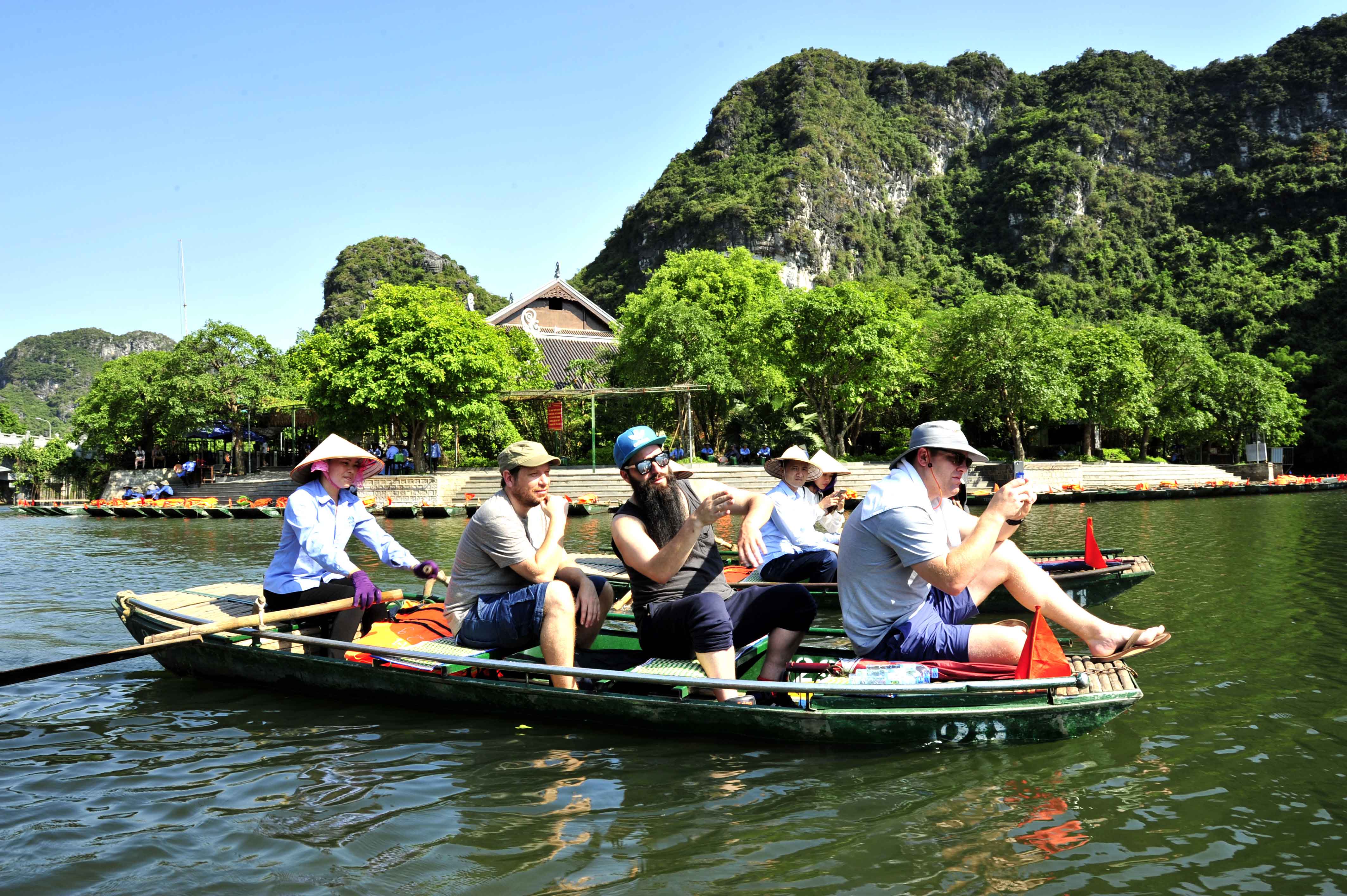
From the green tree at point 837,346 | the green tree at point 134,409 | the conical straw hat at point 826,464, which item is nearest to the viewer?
the conical straw hat at point 826,464

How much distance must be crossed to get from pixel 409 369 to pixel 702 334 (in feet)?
34.3

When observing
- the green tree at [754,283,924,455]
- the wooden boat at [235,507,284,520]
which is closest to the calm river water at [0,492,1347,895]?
the wooden boat at [235,507,284,520]

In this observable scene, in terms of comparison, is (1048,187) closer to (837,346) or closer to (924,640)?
(837,346)

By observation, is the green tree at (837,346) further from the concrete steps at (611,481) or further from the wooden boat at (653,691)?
the wooden boat at (653,691)

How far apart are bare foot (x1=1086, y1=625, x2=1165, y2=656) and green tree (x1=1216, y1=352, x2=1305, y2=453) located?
41.2 metres

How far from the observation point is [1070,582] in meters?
9.40

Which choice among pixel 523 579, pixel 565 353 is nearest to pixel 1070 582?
pixel 523 579

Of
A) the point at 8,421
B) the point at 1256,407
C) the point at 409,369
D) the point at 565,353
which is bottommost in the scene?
the point at 1256,407

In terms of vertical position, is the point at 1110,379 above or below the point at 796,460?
above

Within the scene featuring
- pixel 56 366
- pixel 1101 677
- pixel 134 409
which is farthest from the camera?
pixel 56 366

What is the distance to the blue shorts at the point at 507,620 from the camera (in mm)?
5961

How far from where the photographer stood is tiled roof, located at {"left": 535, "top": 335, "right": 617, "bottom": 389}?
4575cm

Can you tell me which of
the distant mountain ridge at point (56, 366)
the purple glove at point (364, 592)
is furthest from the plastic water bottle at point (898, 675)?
the distant mountain ridge at point (56, 366)

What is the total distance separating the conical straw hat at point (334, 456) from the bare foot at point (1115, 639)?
4.81 metres
